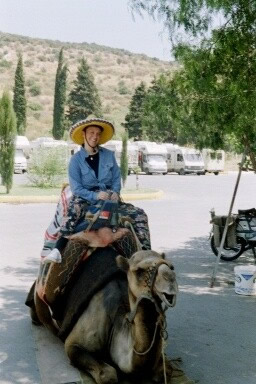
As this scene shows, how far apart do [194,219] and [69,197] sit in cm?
1114

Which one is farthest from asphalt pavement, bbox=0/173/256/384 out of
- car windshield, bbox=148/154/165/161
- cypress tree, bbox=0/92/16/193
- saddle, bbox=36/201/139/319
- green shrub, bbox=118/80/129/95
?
green shrub, bbox=118/80/129/95

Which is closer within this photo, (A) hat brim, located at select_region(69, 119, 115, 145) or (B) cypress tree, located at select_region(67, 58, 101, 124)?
(A) hat brim, located at select_region(69, 119, 115, 145)

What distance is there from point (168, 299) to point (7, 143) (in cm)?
2019

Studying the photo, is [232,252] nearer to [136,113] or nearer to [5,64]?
[136,113]

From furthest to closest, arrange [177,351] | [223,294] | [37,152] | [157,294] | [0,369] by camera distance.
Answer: [37,152], [223,294], [177,351], [0,369], [157,294]

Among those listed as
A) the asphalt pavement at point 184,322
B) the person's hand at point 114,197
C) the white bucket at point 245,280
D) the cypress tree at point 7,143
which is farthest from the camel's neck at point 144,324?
the cypress tree at point 7,143

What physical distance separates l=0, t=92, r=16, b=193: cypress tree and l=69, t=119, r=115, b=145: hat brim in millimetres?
16566

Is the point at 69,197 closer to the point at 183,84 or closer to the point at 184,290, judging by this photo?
the point at 183,84

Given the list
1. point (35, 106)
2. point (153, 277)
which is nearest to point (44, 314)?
point (153, 277)

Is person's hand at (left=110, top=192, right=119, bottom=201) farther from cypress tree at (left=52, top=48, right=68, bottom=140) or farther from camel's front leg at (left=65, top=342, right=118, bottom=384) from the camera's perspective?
cypress tree at (left=52, top=48, right=68, bottom=140)

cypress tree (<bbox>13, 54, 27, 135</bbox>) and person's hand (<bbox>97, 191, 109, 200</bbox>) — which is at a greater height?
cypress tree (<bbox>13, 54, 27, 135</bbox>)

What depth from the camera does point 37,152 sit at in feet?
88.2

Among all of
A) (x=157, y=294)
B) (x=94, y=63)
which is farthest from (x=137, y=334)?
(x=94, y=63)

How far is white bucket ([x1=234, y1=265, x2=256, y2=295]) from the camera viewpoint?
26.2 ft
